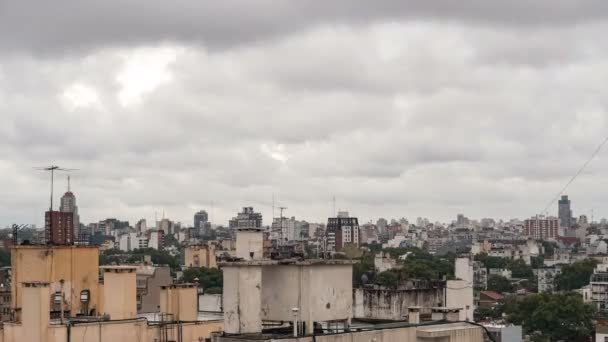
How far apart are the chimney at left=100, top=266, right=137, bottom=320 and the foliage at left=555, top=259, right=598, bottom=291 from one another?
166779mm

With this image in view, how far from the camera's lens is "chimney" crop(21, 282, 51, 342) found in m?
31.1

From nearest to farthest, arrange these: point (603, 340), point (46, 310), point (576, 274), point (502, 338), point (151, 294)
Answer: point (46, 310) → point (502, 338) → point (151, 294) → point (603, 340) → point (576, 274)

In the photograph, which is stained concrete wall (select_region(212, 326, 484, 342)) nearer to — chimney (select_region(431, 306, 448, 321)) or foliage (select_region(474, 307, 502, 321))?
chimney (select_region(431, 306, 448, 321))

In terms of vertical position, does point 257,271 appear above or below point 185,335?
above

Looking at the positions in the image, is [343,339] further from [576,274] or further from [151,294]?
[576,274]

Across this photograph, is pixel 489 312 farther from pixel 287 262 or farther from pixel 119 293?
pixel 287 262

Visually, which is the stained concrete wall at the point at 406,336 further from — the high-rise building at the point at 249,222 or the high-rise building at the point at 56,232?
the high-rise building at the point at 56,232

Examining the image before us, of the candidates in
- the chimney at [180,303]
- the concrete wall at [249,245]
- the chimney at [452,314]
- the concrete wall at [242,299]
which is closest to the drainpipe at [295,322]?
the concrete wall at [242,299]

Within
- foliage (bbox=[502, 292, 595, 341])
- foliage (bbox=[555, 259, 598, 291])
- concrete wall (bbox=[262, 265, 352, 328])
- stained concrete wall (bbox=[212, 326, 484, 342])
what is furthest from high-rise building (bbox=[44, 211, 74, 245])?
foliage (bbox=[555, 259, 598, 291])

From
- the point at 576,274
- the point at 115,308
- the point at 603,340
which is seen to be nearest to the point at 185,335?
the point at 115,308

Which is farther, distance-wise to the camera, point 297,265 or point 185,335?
point 185,335

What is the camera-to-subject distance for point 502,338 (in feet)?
171

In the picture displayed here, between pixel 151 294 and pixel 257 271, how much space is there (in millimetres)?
59056

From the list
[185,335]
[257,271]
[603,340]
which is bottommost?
[603,340]
